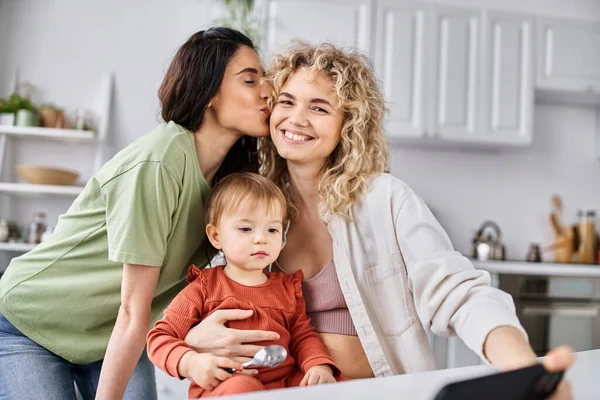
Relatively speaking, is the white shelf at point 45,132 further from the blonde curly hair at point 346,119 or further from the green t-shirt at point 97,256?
the blonde curly hair at point 346,119

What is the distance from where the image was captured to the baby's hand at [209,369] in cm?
A: 108

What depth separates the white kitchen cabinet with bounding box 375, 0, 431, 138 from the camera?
356cm

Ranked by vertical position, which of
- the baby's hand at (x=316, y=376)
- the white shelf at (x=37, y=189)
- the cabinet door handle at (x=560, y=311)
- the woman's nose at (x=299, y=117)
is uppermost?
the woman's nose at (x=299, y=117)

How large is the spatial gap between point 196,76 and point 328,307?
2.22 feet

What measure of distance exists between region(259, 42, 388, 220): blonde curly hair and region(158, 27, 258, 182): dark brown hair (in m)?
0.14

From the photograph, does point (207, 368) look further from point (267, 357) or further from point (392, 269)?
point (392, 269)

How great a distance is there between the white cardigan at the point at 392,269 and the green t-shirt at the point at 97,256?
368mm

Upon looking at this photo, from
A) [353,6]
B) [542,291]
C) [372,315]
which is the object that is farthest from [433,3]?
[372,315]

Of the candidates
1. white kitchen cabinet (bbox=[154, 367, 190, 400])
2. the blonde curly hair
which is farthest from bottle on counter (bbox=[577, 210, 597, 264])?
the blonde curly hair

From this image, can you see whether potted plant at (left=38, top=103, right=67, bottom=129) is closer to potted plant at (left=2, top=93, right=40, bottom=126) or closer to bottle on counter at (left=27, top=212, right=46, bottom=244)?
potted plant at (left=2, top=93, right=40, bottom=126)

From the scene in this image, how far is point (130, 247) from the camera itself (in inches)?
50.5

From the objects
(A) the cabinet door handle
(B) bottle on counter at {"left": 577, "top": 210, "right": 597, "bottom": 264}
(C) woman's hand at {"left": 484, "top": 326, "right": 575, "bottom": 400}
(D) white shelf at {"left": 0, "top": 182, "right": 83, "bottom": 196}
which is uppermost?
(D) white shelf at {"left": 0, "top": 182, "right": 83, "bottom": 196}

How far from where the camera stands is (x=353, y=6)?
3.51 metres

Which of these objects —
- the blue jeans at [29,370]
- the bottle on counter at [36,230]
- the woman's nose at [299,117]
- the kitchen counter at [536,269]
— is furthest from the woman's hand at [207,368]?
the bottle on counter at [36,230]
